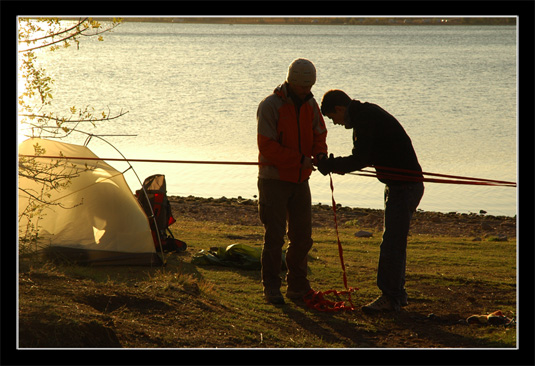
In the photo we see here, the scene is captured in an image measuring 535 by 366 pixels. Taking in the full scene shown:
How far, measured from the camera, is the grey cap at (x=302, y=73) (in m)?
6.07

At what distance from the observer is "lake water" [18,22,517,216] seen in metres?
16.5

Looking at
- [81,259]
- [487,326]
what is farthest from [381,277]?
[81,259]

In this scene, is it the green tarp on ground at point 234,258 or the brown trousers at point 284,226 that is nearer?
the brown trousers at point 284,226

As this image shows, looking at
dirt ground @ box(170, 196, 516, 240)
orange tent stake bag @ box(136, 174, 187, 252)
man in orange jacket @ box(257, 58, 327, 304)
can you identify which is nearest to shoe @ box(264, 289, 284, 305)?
man in orange jacket @ box(257, 58, 327, 304)

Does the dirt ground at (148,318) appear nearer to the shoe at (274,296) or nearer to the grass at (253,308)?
the grass at (253,308)

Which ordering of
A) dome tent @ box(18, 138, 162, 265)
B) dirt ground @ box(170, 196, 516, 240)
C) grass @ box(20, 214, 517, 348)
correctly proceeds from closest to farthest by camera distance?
grass @ box(20, 214, 517, 348)
dome tent @ box(18, 138, 162, 265)
dirt ground @ box(170, 196, 516, 240)

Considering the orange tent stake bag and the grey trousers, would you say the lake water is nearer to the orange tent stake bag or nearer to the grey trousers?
the orange tent stake bag

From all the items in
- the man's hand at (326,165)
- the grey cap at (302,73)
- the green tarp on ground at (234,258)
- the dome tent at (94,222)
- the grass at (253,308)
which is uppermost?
the grey cap at (302,73)

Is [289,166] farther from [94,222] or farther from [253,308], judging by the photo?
[94,222]

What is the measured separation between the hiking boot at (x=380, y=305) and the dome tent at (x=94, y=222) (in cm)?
274

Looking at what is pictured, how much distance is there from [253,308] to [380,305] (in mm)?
1162

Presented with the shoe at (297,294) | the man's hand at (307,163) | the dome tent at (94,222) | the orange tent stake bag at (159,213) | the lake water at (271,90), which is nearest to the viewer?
the man's hand at (307,163)

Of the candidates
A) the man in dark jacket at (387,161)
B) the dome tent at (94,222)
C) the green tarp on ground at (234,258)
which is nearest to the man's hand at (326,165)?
the man in dark jacket at (387,161)

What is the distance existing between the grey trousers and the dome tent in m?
2.89
